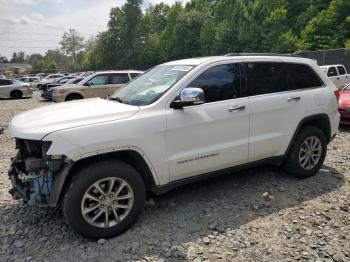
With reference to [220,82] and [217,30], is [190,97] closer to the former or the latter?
[220,82]

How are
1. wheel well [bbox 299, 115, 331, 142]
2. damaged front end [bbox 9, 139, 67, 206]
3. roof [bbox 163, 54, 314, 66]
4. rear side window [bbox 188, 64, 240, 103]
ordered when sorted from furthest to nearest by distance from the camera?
wheel well [bbox 299, 115, 331, 142] → roof [bbox 163, 54, 314, 66] → rear side window [bbox 188, 64, 240, 103] → damaged front end [bbox 9, 139, 67, 206]

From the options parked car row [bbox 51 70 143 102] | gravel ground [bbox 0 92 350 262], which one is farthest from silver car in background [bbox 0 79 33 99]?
gravel ground [bbox 0 92 350 262]

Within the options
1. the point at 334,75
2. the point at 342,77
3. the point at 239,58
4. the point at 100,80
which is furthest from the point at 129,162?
the point at 342,77

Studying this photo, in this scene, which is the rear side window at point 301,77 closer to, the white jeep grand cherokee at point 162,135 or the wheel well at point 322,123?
the white jeep grand cherokee at point 162,135

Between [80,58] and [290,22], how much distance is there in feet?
279

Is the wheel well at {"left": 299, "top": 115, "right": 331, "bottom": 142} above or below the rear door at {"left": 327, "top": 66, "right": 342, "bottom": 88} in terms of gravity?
below

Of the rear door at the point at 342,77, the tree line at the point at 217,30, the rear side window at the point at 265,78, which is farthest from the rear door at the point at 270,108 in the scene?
the tree line at the point at 217,30

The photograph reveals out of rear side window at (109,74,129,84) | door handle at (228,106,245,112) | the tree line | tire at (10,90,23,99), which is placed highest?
the tree line

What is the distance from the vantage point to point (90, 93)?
45.2 ft

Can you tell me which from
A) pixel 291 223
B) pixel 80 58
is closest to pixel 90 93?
pixel 291 223

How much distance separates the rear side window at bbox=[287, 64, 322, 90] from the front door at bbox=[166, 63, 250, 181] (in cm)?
92

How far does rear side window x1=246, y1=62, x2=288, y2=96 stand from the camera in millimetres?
4418

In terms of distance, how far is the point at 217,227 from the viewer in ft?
12.3

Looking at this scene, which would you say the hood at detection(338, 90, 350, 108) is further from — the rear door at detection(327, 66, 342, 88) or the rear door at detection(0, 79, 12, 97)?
the rear door at detection(0, 79, 12, 97)
